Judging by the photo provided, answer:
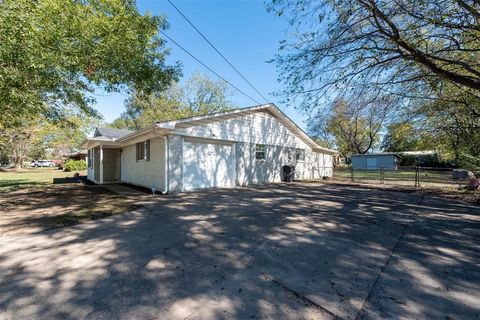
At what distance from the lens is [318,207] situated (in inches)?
278

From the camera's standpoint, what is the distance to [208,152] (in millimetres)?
10805

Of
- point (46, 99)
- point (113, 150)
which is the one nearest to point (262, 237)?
point (46, 99)

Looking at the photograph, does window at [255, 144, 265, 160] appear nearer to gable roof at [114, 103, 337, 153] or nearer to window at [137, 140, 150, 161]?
gable roof at [114, 103, 337, 153]

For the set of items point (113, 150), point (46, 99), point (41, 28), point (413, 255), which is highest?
point (41, 28)

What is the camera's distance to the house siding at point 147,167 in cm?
975

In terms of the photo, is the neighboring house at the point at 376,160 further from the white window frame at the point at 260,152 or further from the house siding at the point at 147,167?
the house siding at the point at 147,167

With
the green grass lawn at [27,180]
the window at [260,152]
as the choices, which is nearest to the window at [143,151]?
the window at [260,152]

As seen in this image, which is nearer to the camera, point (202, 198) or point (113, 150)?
point (202, 198)

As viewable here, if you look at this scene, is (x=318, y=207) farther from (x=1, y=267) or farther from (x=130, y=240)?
(x=1, y=267)

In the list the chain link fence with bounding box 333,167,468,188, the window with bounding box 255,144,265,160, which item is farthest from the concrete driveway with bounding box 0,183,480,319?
the chain link fence with bounding box 333,167,468,188

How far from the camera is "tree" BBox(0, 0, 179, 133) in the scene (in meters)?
5.25

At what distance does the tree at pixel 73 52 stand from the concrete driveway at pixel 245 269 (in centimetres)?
377

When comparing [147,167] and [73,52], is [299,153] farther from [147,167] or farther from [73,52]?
[73,52]

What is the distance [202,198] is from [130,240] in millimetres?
4135
